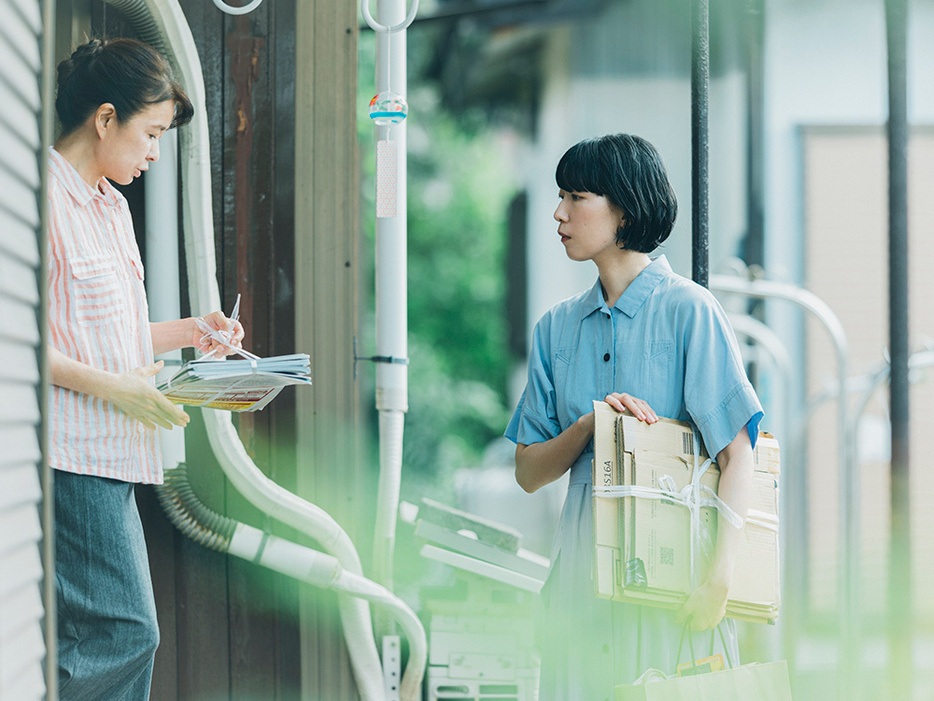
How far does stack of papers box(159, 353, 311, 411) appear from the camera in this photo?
1610 millimetres

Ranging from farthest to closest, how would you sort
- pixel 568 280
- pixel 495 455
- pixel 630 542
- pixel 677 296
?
pixel 495 455 < pixel 568 280 < pixel 677 296 < pixel 630 542

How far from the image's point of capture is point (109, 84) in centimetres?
168

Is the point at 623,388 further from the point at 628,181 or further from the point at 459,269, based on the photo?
the point at 459,269

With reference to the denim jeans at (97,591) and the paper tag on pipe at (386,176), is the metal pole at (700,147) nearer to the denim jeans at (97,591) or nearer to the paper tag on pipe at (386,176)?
the paper tag on pipe at (386,176)

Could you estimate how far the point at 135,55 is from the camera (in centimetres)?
171

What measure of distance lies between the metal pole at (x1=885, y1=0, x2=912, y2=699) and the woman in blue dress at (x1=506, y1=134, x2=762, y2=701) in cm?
74

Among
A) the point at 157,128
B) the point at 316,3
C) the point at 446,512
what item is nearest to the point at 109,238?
the point at 157,128

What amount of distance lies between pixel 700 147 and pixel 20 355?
1440 mm

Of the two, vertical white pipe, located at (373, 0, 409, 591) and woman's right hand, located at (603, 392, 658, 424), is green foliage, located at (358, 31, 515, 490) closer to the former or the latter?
vertical white pipe, located at (373, 0, 409, 591)

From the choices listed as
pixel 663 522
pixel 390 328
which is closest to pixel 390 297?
pixel 390 328

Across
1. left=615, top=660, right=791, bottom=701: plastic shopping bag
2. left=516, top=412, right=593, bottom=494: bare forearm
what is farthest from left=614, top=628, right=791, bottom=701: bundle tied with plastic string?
left=516, top=412, right=593, bottom=494: bare forearm

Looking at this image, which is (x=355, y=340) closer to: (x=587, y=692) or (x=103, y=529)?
(x=103, y=529)

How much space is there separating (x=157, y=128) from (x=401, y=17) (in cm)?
85

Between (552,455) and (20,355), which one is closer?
(20,355)
